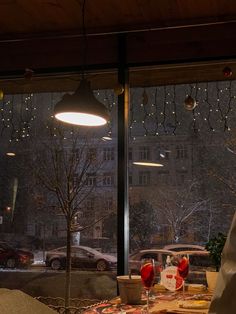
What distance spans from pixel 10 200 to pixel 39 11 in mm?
1686

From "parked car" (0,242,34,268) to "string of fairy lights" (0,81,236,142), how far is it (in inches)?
39.7

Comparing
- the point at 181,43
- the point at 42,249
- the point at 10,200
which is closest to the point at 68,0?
the point at 181,43

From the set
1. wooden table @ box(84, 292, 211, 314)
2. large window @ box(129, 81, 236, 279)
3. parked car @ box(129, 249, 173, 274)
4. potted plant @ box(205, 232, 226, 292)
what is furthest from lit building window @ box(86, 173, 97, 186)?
wooden table @ box(84, 292, 211, 314)

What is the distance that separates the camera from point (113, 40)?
384 cm

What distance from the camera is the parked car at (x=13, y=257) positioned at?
394cm

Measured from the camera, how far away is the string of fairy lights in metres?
3.75

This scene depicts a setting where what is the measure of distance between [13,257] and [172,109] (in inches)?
78.0

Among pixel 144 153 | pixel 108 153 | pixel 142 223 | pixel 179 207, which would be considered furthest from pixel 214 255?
pixel 108 153

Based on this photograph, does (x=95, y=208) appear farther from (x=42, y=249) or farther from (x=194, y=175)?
(x=194, y=175)

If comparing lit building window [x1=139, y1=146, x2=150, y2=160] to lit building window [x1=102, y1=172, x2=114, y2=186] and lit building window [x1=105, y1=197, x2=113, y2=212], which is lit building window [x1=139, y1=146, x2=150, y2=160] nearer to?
lit building window [x1=102, y1=172, x2=114, y2=186]

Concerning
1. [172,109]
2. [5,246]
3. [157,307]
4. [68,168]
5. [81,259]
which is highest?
[172,109]

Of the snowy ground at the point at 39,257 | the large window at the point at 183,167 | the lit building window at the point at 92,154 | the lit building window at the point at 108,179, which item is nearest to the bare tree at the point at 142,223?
the large window at the point at 183,167

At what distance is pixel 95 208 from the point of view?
3855 mm

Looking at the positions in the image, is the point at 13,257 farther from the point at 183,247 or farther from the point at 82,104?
the point at 82,104
